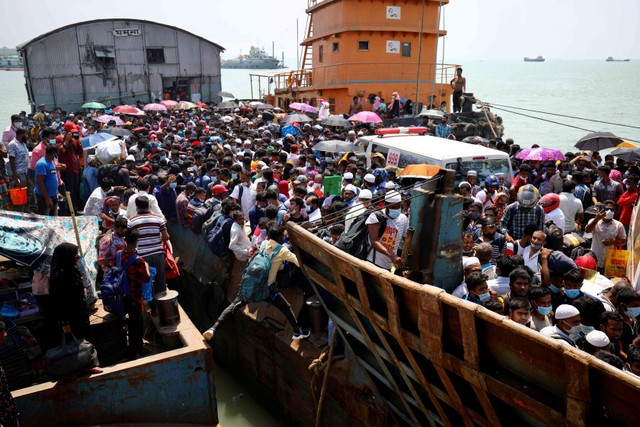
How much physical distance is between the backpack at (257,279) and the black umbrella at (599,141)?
798 centimetres

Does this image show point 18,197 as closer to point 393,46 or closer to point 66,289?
point 66,289

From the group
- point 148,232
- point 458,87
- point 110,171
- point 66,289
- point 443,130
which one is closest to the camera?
point 66,289

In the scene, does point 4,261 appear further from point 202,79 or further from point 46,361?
Result: point 202,79

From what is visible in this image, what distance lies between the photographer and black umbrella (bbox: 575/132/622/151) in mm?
10188

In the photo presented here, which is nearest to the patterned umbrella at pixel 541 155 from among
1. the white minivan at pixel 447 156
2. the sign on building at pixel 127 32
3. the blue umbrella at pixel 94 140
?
the white minivan at pixel 447 156

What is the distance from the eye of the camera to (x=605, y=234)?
6098mm

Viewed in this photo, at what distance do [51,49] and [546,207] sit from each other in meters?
27.6

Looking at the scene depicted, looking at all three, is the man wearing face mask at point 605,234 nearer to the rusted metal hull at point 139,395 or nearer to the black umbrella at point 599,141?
the black umbrella at point 599,141

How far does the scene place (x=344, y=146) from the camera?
36.4 ft

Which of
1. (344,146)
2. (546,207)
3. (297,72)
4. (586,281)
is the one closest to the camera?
(586,281)

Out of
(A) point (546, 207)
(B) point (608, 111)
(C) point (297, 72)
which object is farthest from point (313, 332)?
(B) point (608, 111)

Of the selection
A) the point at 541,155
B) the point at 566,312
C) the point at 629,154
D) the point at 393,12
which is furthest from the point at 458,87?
the point at 566,312

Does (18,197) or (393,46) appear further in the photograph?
(393,46)

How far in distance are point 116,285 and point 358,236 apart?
103 inches
